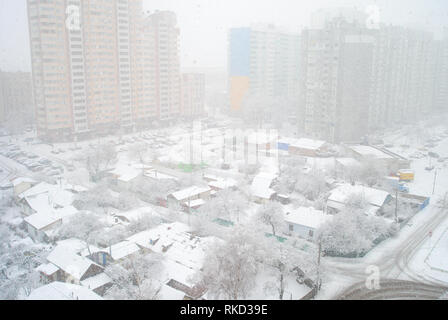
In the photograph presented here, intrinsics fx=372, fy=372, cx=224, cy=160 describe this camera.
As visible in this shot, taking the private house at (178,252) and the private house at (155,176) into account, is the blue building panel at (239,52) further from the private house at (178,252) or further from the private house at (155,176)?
the private house at (178,252)

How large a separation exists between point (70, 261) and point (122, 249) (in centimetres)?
56

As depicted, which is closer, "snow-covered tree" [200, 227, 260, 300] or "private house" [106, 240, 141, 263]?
"snow-covered tree" [200, 227, 260, 300]

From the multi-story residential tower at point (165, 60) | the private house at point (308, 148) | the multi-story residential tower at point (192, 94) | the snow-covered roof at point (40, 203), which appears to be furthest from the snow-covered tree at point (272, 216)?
the multi-story residential tower at point (192, 94)

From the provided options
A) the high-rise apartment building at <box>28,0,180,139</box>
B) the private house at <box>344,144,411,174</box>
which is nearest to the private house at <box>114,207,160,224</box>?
the private house at <box>344,144,411,174</box>

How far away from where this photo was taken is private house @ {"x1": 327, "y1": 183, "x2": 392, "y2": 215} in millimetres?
5609

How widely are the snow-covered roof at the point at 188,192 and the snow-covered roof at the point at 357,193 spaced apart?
6.85 ft

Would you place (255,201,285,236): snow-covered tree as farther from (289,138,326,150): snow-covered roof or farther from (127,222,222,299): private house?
(289,138,326,150): snow-covered roof

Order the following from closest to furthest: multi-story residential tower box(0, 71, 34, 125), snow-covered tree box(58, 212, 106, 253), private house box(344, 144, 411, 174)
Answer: snow-covered tree box(58, 212, 106, 253) < private house box(344, 144, 411, 174) < multi-story residential tower box(0, 71, 34, 125)

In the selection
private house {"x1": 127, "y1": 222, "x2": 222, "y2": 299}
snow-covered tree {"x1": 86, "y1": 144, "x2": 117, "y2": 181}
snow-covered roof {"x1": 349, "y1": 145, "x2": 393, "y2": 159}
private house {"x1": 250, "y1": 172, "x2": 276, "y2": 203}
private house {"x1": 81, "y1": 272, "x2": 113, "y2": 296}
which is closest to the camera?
private house {"x1": 127, "y1": 222, "x2": 222, "y2": 299}

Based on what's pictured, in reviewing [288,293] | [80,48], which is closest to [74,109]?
[80,48]

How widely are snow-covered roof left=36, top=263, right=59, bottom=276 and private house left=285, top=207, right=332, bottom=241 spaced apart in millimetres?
2918

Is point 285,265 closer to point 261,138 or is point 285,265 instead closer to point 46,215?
point 46,215

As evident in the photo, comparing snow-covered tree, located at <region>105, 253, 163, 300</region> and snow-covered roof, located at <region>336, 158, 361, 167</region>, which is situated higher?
snow-covered roof, located at <region>336, 158, 361, 167</region>
